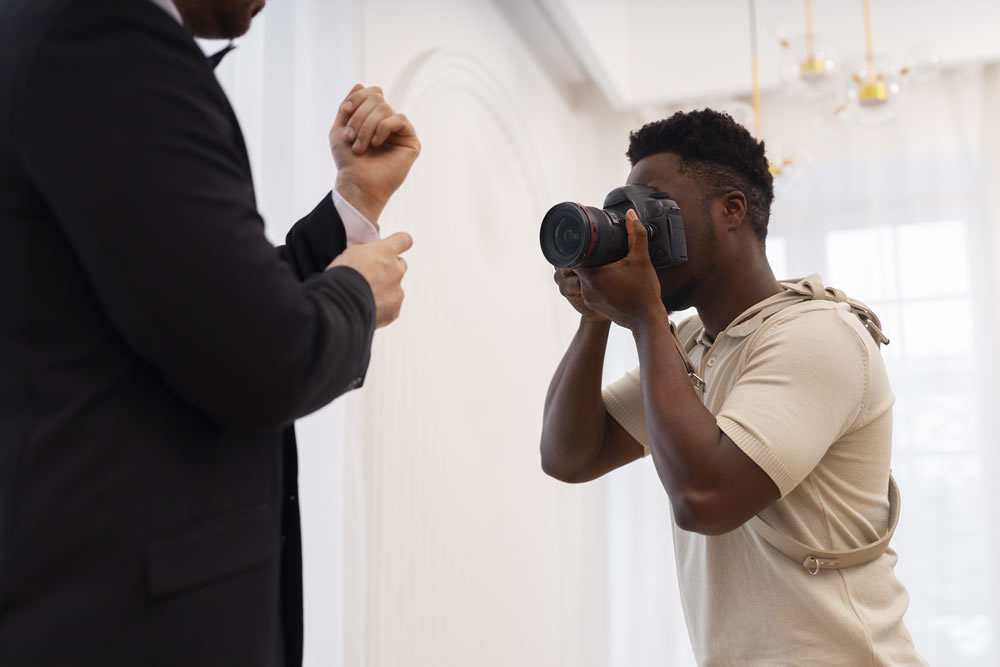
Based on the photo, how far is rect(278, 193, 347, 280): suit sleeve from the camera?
0.93m

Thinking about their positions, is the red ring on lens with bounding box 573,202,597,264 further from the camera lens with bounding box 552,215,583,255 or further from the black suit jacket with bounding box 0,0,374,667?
the black suit jacket with bounding box 0,0,374,667

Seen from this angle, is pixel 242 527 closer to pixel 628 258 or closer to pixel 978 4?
pixel 628 258

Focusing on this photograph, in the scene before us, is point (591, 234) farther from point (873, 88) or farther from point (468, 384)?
point (873, 88)

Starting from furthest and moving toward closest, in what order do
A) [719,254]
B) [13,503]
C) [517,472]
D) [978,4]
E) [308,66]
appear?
[978,4] → [517,472] → [308,66] → [719,254] → [13,503]

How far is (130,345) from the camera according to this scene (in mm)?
629

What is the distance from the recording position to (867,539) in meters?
1.19

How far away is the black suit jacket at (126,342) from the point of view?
588mm

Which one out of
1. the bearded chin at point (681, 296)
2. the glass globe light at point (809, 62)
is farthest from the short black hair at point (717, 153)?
the glass globe light at point (809, 62)

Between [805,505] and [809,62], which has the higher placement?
[809,62]

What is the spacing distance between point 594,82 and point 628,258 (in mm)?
2710

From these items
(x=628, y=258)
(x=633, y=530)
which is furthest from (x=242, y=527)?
(x=633, y=530)

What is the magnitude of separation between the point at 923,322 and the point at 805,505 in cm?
270

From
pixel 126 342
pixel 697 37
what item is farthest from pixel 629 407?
pixel 697 37

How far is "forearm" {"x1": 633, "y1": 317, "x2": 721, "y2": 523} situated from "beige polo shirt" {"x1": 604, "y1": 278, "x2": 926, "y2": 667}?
4 centimetres
